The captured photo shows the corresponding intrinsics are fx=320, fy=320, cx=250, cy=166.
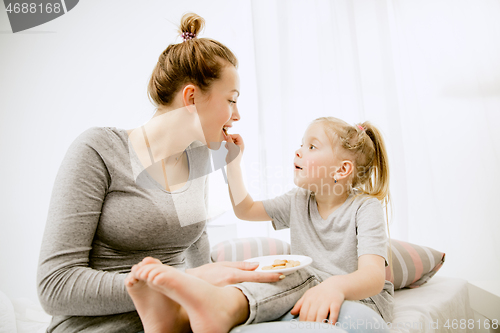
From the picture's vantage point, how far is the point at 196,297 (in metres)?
0.56

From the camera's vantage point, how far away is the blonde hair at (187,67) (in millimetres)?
957

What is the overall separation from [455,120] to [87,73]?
191 centimetres

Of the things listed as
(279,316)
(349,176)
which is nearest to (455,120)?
(349,176)

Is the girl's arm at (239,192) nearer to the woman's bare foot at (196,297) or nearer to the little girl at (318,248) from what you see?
the little girl at (318,248)

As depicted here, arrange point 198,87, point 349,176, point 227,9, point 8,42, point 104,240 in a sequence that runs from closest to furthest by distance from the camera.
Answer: point 104,240 < point 198,87 < point 349,176 < point 8,42 < point 227,9

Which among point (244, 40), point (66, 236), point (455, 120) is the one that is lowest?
point (66, 236)

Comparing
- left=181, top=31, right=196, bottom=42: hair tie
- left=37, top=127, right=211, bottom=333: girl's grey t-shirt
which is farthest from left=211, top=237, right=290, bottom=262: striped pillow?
left=181, top=31, right=196, bottom=42: hair tie

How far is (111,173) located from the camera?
0.80 meters

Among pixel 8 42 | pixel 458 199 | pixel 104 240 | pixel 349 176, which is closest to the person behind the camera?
pixel 104 240

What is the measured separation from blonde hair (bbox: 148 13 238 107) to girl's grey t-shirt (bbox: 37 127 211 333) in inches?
8.0

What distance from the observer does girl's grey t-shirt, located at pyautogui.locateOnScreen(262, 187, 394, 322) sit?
94cm

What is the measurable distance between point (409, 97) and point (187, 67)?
1.40 meters

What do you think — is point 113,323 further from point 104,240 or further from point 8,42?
point 8,42

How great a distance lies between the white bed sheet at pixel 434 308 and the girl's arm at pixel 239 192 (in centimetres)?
55
